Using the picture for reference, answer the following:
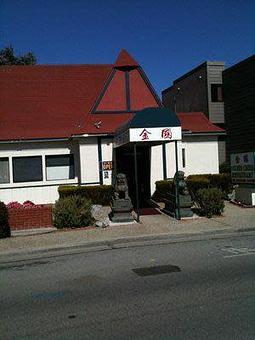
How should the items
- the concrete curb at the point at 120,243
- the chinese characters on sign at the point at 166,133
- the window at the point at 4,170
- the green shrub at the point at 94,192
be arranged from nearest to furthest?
the concrete curb at the point at 120,243
the chinese characters on sign at the point at 166,133
the green shrub at the point at 94,192
the window at the point at 4,170

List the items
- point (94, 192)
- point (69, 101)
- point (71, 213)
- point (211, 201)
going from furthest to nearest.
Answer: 1. point (69, 101)
2. point (94, 192)
3. point (211, 201)
4. point (71, 213)

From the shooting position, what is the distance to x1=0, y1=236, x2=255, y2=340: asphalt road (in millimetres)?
5711

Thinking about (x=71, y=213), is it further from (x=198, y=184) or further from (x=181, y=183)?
(x=198, y=184)

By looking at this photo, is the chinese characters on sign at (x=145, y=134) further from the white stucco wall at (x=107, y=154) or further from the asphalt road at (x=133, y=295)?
the white stucco wall at (x=107, y=154)

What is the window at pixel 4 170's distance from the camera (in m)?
20.8

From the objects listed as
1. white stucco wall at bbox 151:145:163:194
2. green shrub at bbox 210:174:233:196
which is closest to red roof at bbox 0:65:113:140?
white stucco wall at bbox 151:145:163:194

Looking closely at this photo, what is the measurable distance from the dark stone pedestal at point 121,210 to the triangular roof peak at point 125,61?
8604mm

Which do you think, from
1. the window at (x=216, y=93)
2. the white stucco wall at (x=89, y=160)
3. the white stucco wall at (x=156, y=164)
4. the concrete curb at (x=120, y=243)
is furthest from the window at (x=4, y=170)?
the window at (x=216, y=93)

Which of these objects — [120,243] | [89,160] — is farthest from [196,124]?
[120,243]

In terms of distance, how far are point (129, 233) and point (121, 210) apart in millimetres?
2034

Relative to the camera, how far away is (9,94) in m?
23.5

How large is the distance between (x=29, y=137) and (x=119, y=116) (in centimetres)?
405

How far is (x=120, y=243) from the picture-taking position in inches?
497

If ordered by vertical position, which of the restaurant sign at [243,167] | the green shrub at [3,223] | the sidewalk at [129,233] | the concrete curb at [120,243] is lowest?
the concrete curb at [120,243]
